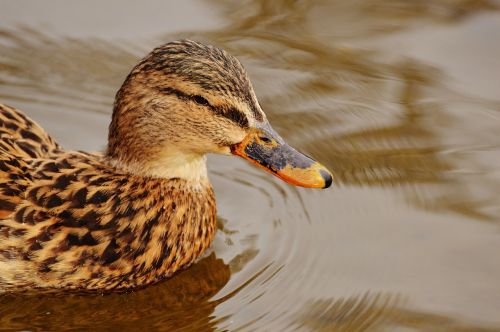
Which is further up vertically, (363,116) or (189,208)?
(363,116)

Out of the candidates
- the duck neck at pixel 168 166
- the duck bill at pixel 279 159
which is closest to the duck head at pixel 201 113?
the duck bill at pixel 279 159

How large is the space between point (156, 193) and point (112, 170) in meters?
0.29

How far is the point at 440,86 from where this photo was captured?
8156mm

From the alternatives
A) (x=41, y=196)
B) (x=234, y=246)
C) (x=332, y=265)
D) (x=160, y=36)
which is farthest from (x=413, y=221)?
(x=160, y=36)

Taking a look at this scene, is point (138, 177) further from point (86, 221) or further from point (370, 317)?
point (370, 317)

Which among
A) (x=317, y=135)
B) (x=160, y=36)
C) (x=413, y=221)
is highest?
(x=160, y=36)

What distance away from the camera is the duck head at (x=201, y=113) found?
6172mm

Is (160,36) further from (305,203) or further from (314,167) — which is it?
(314,167)

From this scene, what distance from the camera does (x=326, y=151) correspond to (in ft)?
24.9

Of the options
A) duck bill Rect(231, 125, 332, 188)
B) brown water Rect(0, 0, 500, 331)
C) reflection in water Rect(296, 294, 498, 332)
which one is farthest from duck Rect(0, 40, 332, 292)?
reflection in water Rect(296, 294, 498, 332)

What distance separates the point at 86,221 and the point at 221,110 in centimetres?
97

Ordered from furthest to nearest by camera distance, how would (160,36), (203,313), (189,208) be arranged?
(160,36) < (189,208) < (203,313)

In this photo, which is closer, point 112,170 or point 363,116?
point 112,170

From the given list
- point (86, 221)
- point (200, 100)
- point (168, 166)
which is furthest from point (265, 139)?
point (86, 221)
